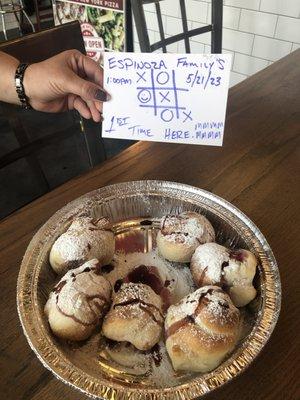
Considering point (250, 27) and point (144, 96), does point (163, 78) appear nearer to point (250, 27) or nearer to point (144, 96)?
point (144, 96)

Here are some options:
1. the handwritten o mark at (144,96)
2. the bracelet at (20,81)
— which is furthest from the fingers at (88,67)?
the handwritten o mark at (144,96)

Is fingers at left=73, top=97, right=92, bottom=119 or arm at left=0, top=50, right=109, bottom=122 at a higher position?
arm at left=0, top=50, right=109, bottom=122

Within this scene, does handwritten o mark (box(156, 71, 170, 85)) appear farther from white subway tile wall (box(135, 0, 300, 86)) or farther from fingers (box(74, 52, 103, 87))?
white subway tile wall (box(135, 0, 300, 86))

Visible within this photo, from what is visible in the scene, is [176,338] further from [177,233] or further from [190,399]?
[177,233]

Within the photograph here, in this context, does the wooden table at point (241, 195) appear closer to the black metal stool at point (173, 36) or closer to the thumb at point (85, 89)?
the thumb at point (85, 89)

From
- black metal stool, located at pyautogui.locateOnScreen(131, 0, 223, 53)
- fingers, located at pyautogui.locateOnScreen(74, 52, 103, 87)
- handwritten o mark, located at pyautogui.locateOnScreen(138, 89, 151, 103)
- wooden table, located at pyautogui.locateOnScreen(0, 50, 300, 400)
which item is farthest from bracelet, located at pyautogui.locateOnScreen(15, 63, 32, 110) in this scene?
black metal stool, located at pyautogui.locateOnScreen(131, 0, 223, 53)

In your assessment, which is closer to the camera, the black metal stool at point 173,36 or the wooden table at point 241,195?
the wooden table at point 241,195

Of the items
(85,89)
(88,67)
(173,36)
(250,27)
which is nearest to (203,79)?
(85,89)
